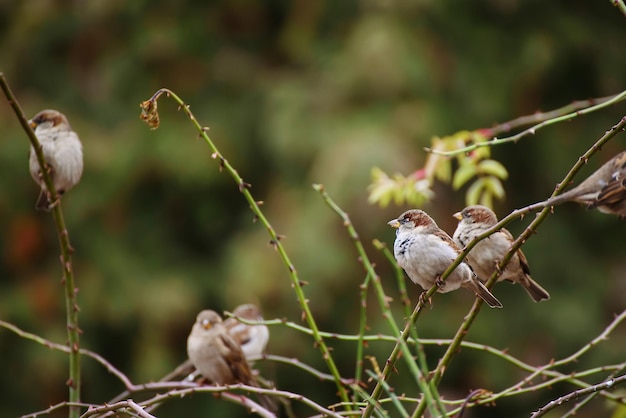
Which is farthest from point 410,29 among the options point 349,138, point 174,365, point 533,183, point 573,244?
point 174,365

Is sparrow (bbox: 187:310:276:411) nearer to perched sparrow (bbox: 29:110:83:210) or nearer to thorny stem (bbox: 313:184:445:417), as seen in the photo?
perched sparrow (bbox: 29:110:83:210)

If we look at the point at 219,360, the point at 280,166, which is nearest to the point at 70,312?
the point at 219,360

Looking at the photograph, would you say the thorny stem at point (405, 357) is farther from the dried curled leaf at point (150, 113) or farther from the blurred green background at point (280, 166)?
the blurred green background at point (280, 166)

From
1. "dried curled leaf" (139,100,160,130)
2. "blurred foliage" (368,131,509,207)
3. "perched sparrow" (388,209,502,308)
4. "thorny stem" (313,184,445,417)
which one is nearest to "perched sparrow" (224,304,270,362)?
"blurred foliage" (368,131,509,207)

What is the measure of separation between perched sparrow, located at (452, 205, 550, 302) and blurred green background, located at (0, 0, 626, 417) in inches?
165

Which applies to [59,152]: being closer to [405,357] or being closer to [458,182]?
[458,182]

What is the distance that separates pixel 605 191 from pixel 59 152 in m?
2.08

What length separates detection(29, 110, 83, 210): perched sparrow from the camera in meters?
3.17

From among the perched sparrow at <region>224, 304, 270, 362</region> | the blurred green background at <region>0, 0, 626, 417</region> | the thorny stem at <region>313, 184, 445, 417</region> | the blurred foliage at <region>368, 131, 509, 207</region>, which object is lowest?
the thorny stem at <region>313, 184, 445, 417</region>

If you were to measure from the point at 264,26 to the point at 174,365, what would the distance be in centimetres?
331

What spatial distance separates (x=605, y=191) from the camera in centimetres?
172

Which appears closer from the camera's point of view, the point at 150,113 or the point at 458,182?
the point at 150,113

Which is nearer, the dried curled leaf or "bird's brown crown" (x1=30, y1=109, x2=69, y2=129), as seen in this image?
the dried curled leaf

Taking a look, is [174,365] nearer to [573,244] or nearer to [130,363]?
[130,363]
